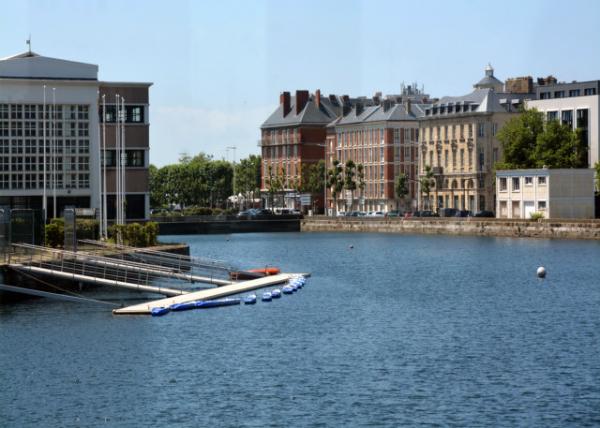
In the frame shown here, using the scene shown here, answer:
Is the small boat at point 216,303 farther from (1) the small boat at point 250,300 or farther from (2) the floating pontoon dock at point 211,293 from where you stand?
(2) the floating pontoon dock at point 211,293

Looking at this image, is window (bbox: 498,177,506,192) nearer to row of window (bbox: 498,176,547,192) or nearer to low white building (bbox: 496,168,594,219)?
row of window (bbox: 498,176,547,192)

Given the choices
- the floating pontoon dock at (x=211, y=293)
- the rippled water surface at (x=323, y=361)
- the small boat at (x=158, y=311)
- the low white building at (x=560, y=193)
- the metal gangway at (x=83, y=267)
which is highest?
the low white building at (x=560, y=193)

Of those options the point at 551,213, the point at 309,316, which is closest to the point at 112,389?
the point at 309,316

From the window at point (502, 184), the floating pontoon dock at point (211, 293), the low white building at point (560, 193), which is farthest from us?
the window at point (502, 184)

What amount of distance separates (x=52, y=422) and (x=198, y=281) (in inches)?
1772

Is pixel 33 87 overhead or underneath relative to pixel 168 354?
overhead

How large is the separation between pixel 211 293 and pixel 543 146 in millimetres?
117159

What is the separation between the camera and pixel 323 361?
60.5 meters

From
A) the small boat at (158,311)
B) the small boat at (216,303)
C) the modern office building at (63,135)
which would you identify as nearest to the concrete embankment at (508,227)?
the modern office building at (63,135)

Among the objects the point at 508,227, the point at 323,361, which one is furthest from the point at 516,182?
the point at 323,361

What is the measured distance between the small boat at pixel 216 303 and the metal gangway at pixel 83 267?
3662 millimetres

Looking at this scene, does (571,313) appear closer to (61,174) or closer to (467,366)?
(467,366)

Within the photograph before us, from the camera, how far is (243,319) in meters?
75.9

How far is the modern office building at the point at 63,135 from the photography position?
451 feet
